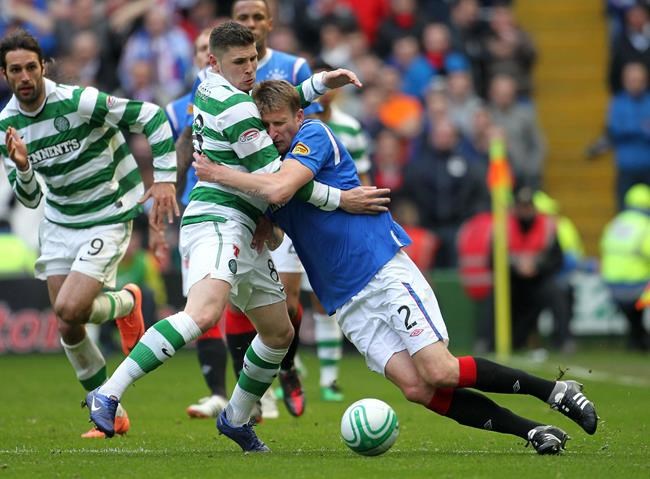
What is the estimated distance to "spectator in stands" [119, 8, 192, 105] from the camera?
786 inches

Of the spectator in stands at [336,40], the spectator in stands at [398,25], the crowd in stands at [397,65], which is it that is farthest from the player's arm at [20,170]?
the spectator in stands at [398,25]

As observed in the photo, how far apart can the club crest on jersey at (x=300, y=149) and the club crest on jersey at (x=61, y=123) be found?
2.18 meters

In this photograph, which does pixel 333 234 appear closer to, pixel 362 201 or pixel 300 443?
pixel 362 201

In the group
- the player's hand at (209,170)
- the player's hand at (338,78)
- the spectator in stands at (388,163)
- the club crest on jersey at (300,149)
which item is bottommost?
the spectator in stands at (388,163)

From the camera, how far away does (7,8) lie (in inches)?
804

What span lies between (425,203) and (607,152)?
A: 4.15 m

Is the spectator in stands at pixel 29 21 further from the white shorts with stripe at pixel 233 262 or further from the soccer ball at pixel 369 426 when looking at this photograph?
the soccer ball at pixel 369 426

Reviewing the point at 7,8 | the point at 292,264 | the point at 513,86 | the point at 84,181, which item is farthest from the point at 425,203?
the point at 84,181

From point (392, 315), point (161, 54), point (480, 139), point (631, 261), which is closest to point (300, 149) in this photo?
point (392, 315)

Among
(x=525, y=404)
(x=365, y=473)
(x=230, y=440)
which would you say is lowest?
(x=525, y=404)

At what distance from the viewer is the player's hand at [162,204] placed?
9.18m

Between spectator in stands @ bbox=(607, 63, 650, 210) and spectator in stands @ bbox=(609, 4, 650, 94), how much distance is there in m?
0.47

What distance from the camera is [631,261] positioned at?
18.4 meters

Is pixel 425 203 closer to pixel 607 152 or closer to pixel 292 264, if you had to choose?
pixel 607 152
